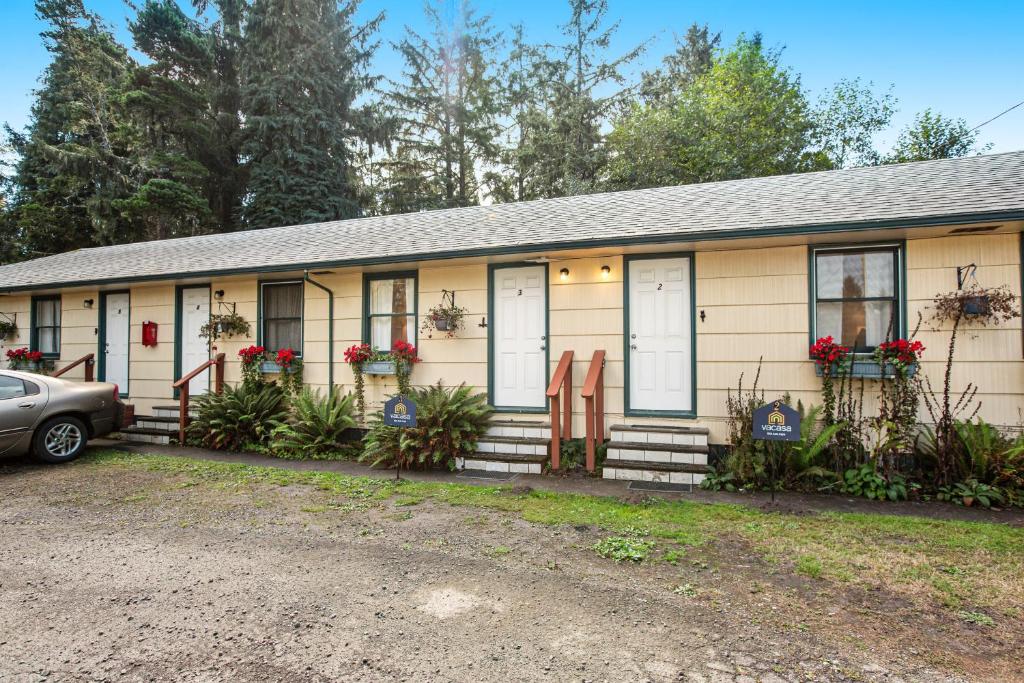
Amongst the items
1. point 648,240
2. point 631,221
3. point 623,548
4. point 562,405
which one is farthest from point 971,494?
point 631,221

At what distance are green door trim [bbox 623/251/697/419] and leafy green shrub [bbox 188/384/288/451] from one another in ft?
15.9

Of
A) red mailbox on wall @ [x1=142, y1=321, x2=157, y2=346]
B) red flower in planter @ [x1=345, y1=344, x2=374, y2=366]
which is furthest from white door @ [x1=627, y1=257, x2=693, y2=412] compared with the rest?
red mailbox on wall @ [x1=142, y1=321, x2=157, y2=346]

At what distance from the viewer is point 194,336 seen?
8945 millimetres

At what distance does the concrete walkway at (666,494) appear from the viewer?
446 centimetres

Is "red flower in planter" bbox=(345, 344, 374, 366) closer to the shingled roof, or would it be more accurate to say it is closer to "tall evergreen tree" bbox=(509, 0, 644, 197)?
the shingled roof

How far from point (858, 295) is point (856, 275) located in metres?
0.21

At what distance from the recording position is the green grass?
3158mm

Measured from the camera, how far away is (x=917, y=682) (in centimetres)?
219

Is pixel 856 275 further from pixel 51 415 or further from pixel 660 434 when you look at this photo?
pixel 51 415

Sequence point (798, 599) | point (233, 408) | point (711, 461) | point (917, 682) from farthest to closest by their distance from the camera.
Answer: point (233, 408)
point (711, 461)
point (798, 599)
point (917, 682)

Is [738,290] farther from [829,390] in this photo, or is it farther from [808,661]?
[808,661]

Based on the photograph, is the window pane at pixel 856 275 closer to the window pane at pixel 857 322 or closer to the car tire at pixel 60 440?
the window pane at pixel 857 322

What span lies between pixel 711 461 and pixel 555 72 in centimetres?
1874

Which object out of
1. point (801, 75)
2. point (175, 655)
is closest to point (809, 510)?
point (175, 655)
